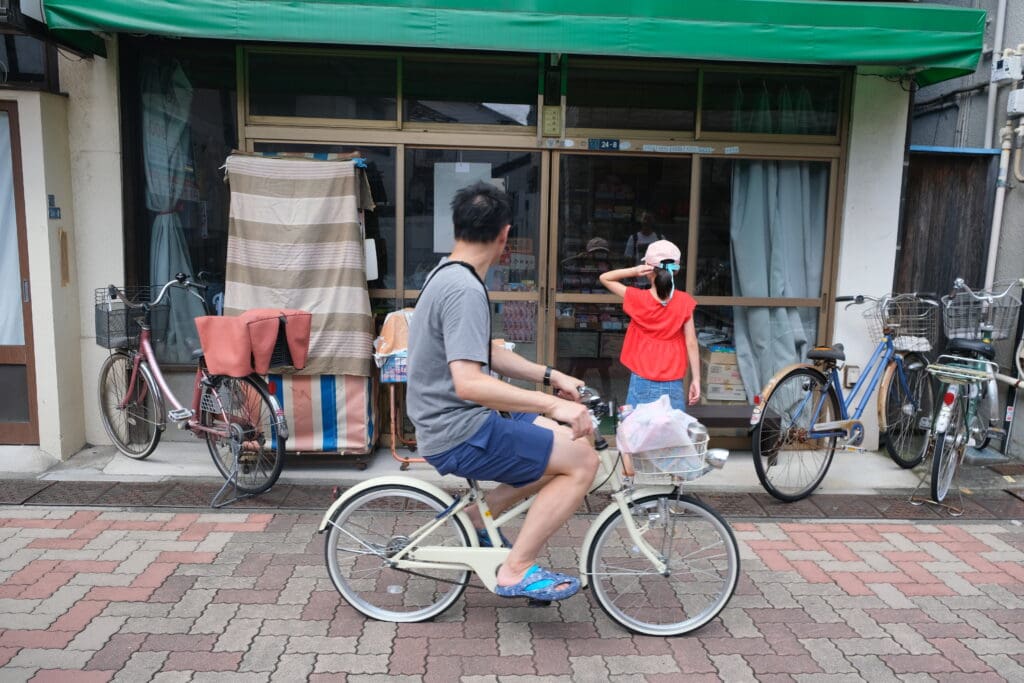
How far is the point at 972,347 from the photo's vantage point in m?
5.44

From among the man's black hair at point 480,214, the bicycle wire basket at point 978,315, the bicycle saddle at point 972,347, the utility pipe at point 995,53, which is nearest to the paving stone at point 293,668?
the man's black hair at point 480,214

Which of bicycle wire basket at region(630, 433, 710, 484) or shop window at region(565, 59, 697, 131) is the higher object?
shop window at region(565, 59, 697, 131)

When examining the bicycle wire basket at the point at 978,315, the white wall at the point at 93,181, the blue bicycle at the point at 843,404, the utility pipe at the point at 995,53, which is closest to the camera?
the blue bicycle at the point at 843,404

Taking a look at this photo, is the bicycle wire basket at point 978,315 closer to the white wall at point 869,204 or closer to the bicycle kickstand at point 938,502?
the white wall at point 869,204

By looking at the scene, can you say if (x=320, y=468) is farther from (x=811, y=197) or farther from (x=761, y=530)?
(x=811, y=197)

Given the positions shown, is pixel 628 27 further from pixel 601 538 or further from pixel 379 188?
pixel 601 538

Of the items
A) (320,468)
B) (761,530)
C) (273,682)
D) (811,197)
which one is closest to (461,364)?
(273,682)

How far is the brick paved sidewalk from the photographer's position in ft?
10.8

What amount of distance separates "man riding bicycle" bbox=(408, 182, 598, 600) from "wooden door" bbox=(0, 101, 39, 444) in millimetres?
3869

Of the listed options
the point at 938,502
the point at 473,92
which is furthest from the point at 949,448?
the point at 473,92

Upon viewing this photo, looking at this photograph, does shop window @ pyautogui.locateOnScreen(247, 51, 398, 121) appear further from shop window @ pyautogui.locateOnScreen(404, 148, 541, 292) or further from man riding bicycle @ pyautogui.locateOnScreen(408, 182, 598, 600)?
man riding bicycle @ pyautogui.locateOnScreen(408, 182, 598, 600)

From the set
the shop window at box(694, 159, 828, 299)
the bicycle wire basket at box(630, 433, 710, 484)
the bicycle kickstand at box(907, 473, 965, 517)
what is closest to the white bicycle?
the bicycle wire basket at box(630, 433, 710, 484)

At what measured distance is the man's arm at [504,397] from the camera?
300 centimetres

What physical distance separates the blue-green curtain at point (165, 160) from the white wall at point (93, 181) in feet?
0.90
